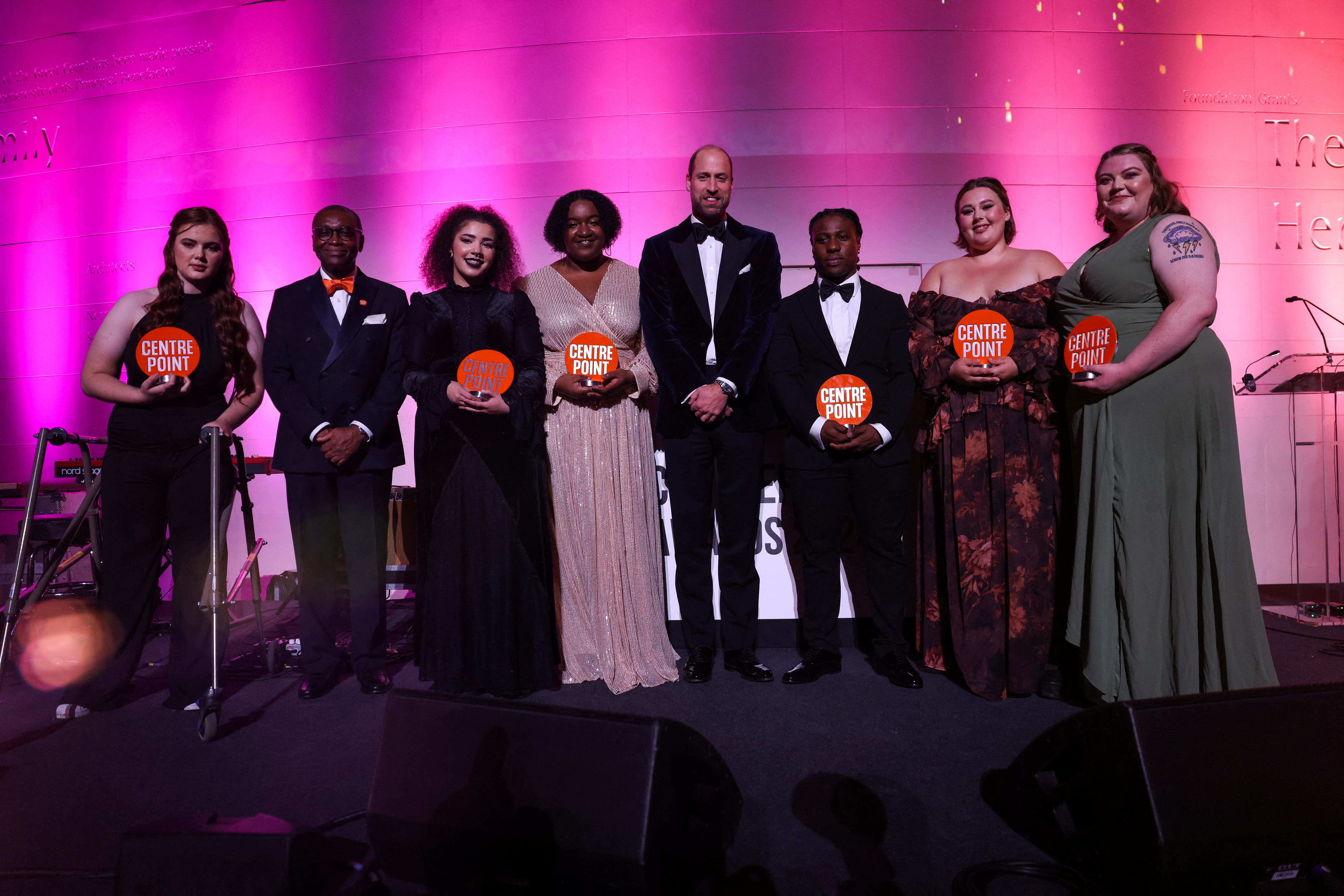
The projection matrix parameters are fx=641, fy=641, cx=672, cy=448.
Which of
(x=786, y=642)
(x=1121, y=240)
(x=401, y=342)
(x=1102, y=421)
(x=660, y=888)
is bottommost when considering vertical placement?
(x=786, y=642)

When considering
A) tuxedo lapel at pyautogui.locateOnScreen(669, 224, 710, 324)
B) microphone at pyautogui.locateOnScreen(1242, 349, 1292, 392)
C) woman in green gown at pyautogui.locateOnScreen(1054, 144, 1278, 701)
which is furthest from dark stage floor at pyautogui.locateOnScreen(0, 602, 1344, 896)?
tuxedo lapel at pyautogui.locateOnScreen(669, 224, 710, 324)

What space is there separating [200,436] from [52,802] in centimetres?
122

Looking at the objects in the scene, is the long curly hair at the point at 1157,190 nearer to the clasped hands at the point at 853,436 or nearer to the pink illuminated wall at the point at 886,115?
the clasped hands at the point at 853,436

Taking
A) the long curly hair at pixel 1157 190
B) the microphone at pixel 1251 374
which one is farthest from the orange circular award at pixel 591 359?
the microphone at pixel 1251 374

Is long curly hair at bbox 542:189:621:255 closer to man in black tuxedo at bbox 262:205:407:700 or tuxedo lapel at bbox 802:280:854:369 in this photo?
man in black tuxedo at bbox 262:205:407:700

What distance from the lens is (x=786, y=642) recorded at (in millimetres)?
3016

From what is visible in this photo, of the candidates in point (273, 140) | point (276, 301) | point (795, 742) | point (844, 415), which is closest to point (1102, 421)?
point (844, 415)

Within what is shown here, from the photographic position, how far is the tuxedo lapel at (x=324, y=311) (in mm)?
2645

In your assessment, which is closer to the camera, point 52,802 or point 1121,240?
point 52,802

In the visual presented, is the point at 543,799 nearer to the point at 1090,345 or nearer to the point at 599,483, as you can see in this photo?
the point at 599,483

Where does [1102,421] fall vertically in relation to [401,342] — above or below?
below

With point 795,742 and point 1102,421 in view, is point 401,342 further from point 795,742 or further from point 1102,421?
point 1102,421

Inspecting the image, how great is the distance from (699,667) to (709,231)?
1.78m

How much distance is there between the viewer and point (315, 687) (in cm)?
249
